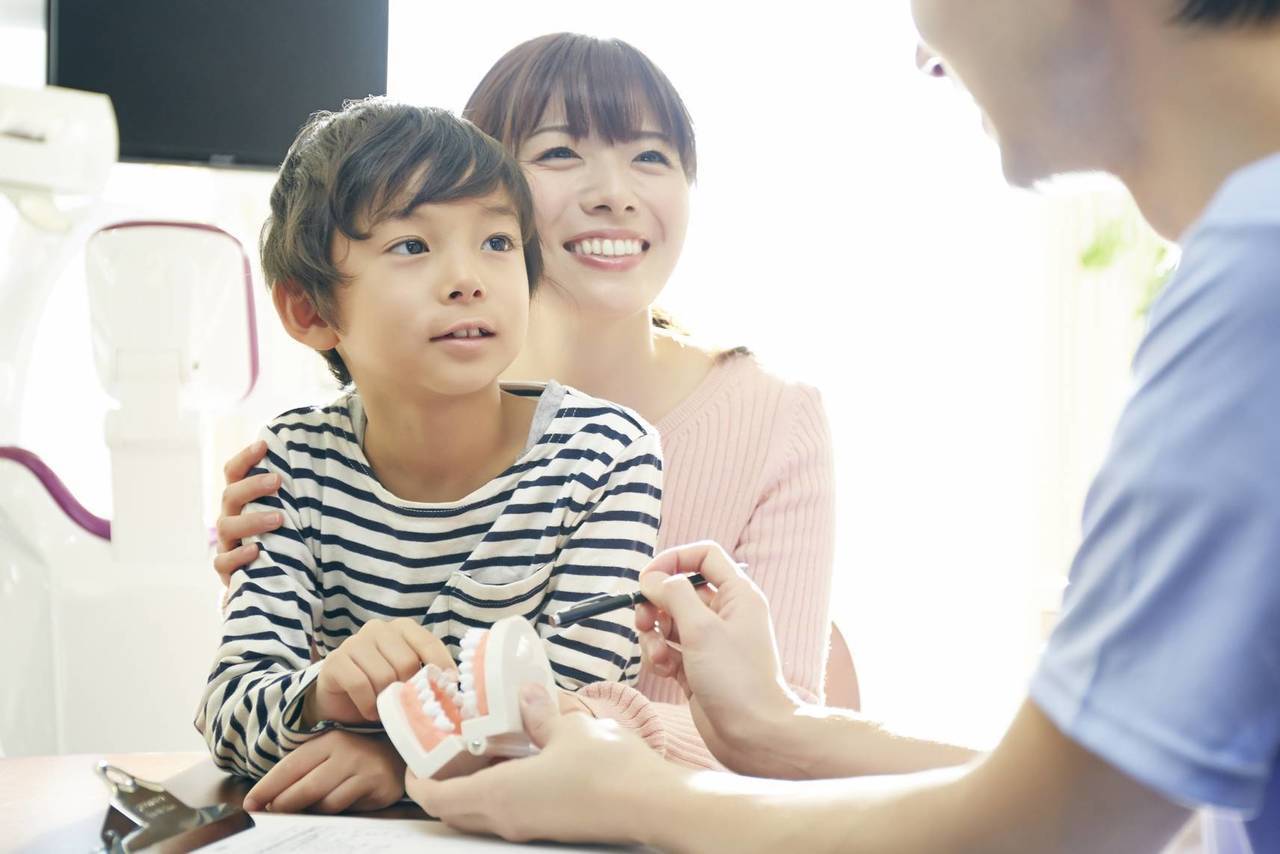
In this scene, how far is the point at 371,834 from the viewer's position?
74 cm

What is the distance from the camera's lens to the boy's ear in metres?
1.21

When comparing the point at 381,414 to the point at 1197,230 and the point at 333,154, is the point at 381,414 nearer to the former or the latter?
the point at 333,154

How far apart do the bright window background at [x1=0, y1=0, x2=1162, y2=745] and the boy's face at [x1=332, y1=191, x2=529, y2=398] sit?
5.53 ft

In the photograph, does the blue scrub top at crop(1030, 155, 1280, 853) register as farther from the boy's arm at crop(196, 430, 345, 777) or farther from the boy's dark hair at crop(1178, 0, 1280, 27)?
the boy's arm at crop(196, 430, 345, 777)

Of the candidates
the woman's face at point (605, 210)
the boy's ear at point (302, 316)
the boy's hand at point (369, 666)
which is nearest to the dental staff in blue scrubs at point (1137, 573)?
the boy's hand at point (369, 666)

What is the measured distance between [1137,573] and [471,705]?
419mm

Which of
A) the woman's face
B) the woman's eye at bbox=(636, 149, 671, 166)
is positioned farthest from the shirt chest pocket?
the woman's eye at bbox=(636, 149, 671, 166)

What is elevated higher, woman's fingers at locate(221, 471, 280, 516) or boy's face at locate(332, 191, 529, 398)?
boy's face at locate(332, 191, 529, 398)

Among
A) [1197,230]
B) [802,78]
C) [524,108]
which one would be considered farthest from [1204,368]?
[802,78]

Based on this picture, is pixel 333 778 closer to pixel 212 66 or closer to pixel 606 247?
pixel 606 247

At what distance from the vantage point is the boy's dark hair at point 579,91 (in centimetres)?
147

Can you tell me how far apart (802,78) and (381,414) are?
2.16 m

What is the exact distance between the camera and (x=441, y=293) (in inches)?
42.3

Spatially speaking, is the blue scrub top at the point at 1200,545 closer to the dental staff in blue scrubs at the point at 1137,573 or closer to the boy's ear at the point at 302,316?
the dental staff in blue scrubs at the point at 1137,573
